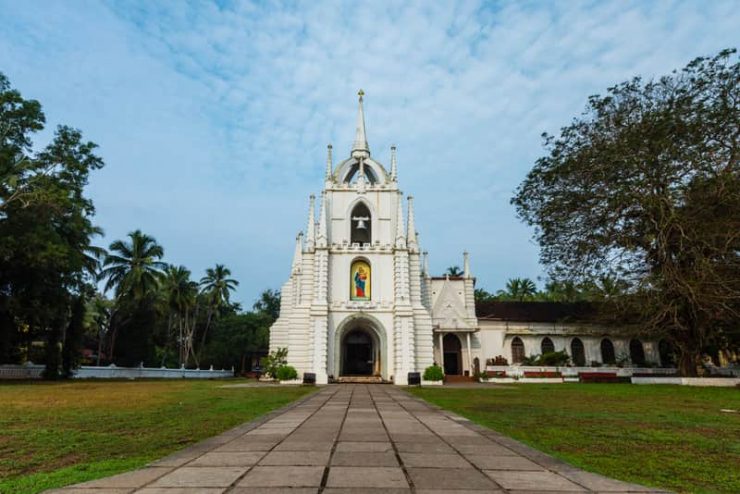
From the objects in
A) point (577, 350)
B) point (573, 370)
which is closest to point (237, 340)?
point (577, 350)

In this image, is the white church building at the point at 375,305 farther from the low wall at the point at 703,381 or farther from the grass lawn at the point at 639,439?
the grass lawn at the point at 639,439

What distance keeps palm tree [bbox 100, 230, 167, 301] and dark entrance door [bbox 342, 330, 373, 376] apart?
18.7 metres

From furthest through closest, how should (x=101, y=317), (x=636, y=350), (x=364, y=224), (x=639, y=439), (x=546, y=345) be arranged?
1. (x=101, y=317)
2. (x=636, y=350)
3. (x=546, y=345)
4. (x=364, y=224)
5. (x=639, y=439)

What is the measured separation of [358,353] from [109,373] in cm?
1862

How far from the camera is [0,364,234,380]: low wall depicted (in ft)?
93.2

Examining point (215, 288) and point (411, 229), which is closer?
point (411, 229)

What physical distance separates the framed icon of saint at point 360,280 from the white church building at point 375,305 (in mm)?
65

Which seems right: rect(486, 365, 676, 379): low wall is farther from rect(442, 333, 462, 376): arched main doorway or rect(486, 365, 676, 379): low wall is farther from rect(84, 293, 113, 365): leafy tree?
rect(84, 293, 113, 365): leafy tree

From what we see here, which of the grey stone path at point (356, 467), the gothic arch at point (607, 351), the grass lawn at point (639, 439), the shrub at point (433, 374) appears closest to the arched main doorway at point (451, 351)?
the shrub at point (433, 374)

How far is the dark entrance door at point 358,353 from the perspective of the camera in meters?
33.5

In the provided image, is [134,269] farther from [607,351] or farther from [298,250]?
[607,351]

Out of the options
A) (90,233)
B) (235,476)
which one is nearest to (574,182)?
(235,476)

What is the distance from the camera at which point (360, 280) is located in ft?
99.7

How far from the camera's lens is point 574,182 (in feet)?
82.2
